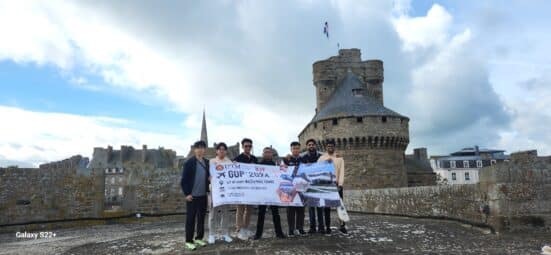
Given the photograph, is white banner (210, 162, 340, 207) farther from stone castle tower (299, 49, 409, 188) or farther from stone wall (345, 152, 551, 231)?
stone castle tower (299, 49, 409, 188)

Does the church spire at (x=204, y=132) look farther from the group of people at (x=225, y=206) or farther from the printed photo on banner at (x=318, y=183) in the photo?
the printed photo on banner at (x=318, y=183)

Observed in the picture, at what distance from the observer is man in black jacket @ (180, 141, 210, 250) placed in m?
5.52

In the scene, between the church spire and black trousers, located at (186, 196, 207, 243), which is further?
the church spire

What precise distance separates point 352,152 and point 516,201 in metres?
20.1

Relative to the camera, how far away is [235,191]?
617 centimetres

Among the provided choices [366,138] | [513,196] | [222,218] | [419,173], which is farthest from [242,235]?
[419,173]

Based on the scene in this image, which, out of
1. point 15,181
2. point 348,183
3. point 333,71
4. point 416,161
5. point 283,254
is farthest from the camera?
point 416,161

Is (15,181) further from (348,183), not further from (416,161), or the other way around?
(416,161)

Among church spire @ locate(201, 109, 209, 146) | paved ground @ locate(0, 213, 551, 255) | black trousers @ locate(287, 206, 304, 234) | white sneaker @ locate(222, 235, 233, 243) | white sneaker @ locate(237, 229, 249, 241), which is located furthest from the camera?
church spire @ locate(201, 109, 209, 146)

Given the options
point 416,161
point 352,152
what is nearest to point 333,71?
point 352,152

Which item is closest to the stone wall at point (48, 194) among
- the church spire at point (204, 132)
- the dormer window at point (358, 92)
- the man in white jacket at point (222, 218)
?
the man in white jacket at point (222, 218)

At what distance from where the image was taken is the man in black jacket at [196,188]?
5.52m

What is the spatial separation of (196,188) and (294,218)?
1.92 m

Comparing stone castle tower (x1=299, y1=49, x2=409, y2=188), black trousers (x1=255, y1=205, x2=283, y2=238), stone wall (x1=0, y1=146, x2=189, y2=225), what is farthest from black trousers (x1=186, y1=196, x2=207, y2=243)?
stone castle tower (x1=299, y1=49, x2=409, y2=188)
